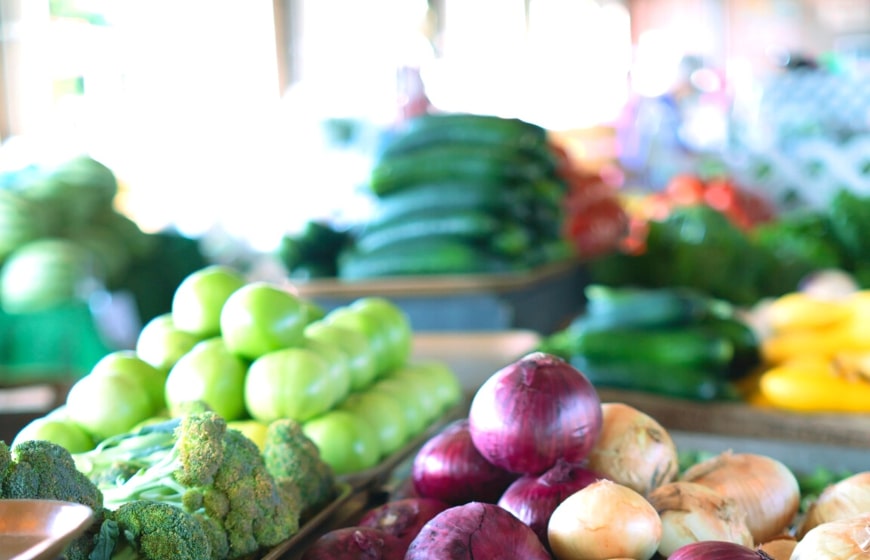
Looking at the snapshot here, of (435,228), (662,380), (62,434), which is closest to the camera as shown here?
(62,434)

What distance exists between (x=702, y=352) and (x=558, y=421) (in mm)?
1068

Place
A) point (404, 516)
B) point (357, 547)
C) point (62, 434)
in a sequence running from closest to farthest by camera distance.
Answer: point (357, 547)
point (404, 516)
point (62, 434)

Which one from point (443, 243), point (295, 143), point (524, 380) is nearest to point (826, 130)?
point (443, 243)

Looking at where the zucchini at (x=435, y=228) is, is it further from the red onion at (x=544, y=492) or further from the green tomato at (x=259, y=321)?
the red onion at (x=544, y=492)

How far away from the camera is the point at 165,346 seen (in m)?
1.28

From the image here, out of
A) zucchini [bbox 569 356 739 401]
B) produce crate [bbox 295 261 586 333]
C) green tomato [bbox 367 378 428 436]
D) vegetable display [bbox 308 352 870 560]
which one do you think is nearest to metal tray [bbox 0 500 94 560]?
vegetable display [bbox 308 352 870 560]

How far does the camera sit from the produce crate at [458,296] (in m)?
2.19

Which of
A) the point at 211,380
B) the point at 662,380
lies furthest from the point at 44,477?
the point at 662,380

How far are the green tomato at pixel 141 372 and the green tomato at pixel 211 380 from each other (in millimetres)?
21

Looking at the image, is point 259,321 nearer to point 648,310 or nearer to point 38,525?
point 38,525

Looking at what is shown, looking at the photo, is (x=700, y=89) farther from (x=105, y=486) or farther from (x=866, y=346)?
(x=105, y=486)

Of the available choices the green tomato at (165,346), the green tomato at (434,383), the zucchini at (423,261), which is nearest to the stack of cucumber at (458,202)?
the zucchini at (423,261)

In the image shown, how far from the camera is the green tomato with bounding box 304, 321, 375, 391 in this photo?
1.38 meters

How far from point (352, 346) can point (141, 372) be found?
1.19 ft
